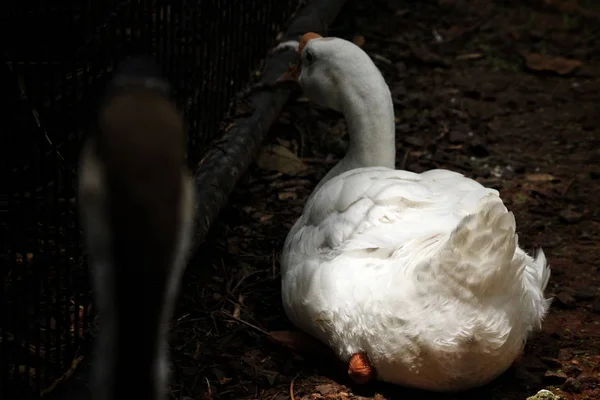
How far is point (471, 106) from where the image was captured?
5.59 m

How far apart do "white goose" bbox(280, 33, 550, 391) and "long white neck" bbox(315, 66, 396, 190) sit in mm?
229

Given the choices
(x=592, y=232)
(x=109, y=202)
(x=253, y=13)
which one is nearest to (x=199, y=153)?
(x=253, y=13)

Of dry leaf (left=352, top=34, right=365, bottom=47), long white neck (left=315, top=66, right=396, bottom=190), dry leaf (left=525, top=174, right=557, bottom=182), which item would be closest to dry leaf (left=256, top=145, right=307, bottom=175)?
A: long white neck (left=315, top=66, right=396, bottom=190)

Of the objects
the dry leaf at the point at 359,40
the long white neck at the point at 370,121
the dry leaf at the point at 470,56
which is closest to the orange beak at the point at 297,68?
the long white neck at the point at 370,121

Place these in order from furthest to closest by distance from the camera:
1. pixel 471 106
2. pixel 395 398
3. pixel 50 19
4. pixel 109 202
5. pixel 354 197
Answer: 1. pixel 471 106
2. pixel 354 197
3. pixel 395 398
4. pixel 50 19
5. pixel 109 202

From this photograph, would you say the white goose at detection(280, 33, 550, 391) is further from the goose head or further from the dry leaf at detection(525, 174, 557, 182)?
the dry leaf at detection(525, 174, 557, 182)

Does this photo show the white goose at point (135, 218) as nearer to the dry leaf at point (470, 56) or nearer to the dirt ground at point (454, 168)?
the dirt ground at point (454, 168)

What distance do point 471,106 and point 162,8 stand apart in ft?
8.25

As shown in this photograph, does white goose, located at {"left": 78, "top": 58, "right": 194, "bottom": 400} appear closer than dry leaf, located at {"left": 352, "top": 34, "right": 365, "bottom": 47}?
Yes

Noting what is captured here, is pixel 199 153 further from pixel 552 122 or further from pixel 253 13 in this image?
pixel 552 122

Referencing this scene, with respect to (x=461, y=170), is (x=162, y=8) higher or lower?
higher

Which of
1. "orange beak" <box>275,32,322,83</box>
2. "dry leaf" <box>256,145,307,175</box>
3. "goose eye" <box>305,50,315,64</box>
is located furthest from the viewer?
"dry leaf" <box>256,145,307,175</box>

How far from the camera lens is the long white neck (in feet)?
12.9

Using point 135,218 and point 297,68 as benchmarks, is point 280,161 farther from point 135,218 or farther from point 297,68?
point 135,218
